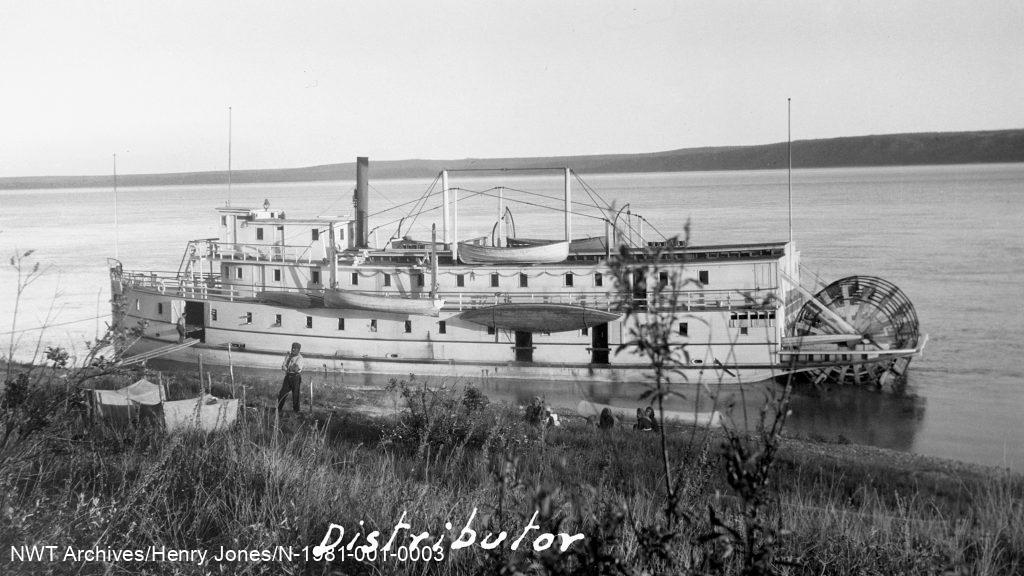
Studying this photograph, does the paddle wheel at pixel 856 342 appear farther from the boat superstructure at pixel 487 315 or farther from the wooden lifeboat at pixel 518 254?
the wooden lifeboat at pixel 518 254

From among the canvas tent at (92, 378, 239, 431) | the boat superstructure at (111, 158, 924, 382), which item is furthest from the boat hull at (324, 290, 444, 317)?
the canvas tent at (92, 378, 239, 431)

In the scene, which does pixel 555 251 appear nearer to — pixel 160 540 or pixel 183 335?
pixel 183 335

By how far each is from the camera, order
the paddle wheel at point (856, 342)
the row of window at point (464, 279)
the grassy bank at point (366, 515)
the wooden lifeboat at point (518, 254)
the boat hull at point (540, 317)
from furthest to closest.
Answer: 1. the row of window at point (464, 279)
2. the wooden lifeboat at point (518, 254)
3. the paddle wheel at point (856, 342)
4. the boat hull at point (540, 317)
5. the grassy bank at point (366, 515)

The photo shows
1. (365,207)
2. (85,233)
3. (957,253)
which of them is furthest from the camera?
(85,233)

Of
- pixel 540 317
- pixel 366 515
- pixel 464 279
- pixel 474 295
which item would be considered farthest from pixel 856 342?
pixel 366 515

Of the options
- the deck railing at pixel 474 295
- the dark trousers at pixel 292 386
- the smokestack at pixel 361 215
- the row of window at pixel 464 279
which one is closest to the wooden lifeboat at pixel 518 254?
the row of window at pixel 464 279

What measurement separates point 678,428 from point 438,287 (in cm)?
1204

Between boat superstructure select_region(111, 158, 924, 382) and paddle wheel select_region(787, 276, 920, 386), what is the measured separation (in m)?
0.06

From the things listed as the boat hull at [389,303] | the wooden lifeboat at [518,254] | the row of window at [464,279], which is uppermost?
the wooden lifeboat at [518,254]

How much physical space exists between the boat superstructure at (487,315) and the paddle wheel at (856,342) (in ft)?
0.18

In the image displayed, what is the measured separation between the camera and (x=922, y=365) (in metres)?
28.7

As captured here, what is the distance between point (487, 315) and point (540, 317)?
1535mm

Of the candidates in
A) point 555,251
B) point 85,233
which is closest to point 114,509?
point 555,251

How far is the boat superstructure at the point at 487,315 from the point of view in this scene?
84.2 ft
